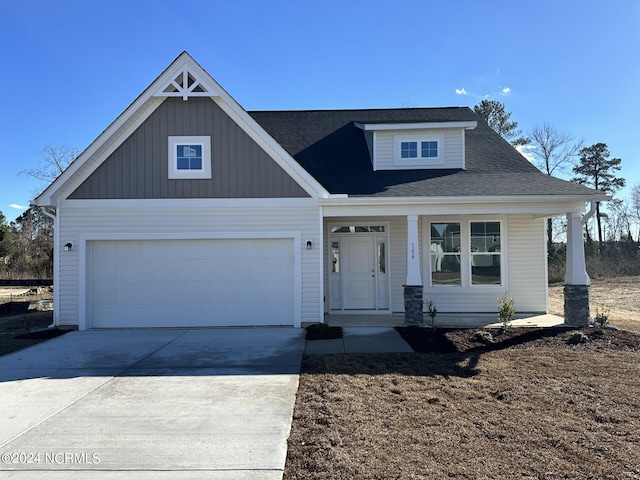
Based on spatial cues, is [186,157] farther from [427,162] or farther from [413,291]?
[427,162]

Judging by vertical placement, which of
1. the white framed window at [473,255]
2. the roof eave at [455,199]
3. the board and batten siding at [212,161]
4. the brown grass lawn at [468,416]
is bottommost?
the brown grass lawn at [468,416]

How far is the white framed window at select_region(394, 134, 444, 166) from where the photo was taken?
38.6 ft

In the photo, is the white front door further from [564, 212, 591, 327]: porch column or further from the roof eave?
[564, 212, 591, 327]: porch column

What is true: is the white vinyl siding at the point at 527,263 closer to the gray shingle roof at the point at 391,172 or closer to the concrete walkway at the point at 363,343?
the gray shingle roof at the point at 391,172

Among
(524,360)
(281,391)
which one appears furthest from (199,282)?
(524,360)

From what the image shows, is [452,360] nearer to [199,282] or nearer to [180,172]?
[199,282]

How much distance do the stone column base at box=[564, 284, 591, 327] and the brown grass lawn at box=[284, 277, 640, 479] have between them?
7.39ft

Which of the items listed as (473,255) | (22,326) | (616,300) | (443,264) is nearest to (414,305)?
(443,264)

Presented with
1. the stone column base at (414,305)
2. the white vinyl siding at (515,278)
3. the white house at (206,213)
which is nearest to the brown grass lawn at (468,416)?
the stone column base at (414,305)

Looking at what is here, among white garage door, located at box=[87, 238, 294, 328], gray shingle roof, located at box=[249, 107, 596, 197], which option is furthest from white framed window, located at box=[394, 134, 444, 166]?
white garage door, located at box=[87, 238, 294, 328]

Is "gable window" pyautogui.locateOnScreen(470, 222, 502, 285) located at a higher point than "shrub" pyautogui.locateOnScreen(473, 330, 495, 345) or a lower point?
higher

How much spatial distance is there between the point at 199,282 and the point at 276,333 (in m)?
2.26

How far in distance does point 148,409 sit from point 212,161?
20.4 feet

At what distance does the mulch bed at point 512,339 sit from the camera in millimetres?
7664
